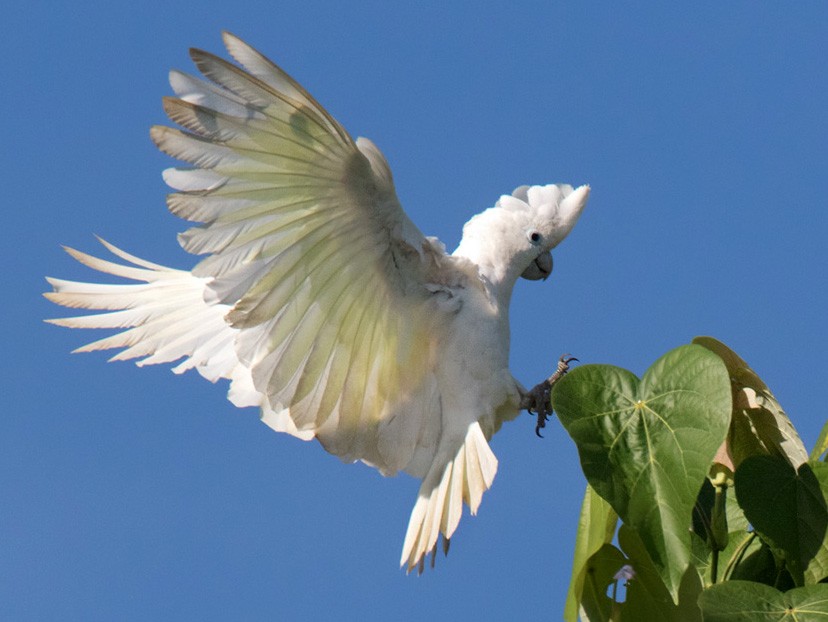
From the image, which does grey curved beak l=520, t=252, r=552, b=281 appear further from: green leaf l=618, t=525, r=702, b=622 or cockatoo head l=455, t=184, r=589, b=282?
green leaf l=618, t=525, r=702, b=622

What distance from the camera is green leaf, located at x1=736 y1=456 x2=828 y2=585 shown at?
2.87 metres

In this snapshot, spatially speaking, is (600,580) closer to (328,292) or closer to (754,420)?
(754,420)

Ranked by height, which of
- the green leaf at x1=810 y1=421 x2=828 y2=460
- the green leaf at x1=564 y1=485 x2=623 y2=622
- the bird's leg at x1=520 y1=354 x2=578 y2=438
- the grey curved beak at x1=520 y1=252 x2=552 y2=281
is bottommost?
the green leaf at x1=564 y1=485 x2=623 y2=622

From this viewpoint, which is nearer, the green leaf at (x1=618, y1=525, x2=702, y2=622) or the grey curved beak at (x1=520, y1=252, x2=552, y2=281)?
the green leaf at (x1=618, y1=525, x2=702, y2=622)

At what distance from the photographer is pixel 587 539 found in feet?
9.79

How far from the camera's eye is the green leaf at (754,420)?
9.98ft

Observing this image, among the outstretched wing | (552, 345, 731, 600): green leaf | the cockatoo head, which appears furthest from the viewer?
the cockatoo head

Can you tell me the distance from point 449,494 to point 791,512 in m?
1.11

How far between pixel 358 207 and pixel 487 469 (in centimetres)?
86

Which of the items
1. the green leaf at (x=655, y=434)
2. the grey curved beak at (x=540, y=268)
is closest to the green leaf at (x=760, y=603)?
the green leaf at (x=655, y=434)

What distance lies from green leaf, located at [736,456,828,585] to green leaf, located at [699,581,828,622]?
5.3 inches

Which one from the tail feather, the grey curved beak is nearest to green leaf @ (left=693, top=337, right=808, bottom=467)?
the tail feather

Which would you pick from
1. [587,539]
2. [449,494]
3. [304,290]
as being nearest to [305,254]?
[304,290]

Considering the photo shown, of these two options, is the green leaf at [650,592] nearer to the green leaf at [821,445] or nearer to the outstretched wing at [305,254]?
the green leaf at [821,445]
